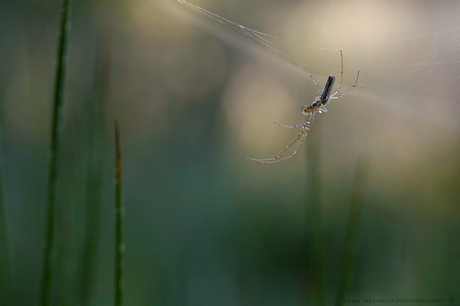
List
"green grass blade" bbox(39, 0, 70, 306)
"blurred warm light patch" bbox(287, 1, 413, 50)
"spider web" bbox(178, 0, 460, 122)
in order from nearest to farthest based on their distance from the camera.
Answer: "green grass blade" bbox(39, 0, 70, 306), "spider web" bbox(178, 0, 460, 122), "blurred warm light patch" bbox(287, 1, 413, 50)

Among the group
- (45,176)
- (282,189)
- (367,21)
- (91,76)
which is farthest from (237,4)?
(45,176)

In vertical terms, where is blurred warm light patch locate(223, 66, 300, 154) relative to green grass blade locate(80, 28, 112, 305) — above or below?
above

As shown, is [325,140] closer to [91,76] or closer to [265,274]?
[265,274]

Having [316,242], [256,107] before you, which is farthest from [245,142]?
[316,242]

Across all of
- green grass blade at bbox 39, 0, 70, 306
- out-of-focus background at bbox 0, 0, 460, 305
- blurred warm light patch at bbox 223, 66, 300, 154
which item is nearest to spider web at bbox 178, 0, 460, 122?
out-of-focus background at bbox 0, 0, 460, 305

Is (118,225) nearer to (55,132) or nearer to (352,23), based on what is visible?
(55,132)

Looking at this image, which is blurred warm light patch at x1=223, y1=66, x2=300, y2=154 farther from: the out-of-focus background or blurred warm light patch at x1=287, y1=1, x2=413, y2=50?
blurred warm light patch at x1=287, y1=1, x2=413, y2=50
